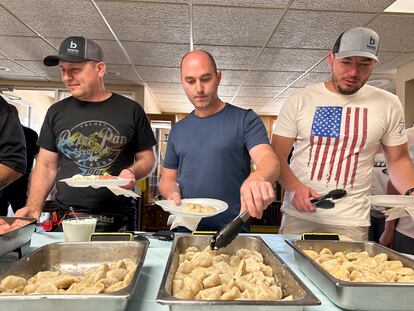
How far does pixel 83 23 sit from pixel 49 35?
51 centimetres

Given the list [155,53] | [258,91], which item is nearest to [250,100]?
[258,91]

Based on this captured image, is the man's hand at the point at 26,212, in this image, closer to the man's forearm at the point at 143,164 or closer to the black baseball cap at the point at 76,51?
the man's forearm at the point at 143,164

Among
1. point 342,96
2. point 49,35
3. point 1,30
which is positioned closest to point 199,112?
point 342,96

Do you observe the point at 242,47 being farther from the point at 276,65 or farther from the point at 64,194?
the point at 64,194

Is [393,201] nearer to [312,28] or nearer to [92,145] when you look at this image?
[92,145]

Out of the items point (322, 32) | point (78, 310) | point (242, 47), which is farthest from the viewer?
point (242, 47)

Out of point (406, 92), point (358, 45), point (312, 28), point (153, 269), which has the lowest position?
point (153, 269)

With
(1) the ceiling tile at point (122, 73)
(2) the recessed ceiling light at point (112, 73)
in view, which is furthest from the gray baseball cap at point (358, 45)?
(2) the recessed ceiling light at point (112, 73)

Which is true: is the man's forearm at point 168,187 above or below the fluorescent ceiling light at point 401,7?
below

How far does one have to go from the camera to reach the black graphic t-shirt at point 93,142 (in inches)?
64.9

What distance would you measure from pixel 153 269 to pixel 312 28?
2605 mm

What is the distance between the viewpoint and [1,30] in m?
3.21

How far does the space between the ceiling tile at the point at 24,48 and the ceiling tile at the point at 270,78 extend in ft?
7.79

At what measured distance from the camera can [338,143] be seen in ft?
5.13
